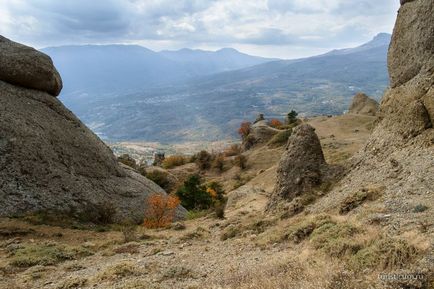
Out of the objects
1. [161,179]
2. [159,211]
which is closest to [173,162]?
[161,179]

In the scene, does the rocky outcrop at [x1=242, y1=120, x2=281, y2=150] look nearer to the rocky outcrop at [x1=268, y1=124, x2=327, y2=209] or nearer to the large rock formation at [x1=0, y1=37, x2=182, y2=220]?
the large rock formation at [x1=0, y1=37, x2=182, y2=220]

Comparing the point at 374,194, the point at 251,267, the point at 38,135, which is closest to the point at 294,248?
the point at 251,267

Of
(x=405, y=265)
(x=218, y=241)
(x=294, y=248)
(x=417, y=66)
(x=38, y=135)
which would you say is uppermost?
(x=417, y=66)

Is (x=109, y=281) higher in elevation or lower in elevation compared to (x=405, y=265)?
lower

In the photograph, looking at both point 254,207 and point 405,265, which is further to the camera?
point 254,207

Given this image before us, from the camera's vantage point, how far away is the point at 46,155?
33125 millimetres

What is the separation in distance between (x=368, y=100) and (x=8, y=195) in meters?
91.2

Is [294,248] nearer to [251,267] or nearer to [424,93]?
[251,267]

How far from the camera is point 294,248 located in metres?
16.6

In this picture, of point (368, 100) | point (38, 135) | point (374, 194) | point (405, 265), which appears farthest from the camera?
point (368, 100)

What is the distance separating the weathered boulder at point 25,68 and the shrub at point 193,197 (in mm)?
19615

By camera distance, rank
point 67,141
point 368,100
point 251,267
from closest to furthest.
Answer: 1. point 251,267
2. point 67,141
3. point 368,100

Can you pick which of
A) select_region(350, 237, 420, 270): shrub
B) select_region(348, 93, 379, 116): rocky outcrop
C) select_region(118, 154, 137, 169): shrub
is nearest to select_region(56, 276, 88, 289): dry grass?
→ select_region(350, 237, 420, 270): shrub

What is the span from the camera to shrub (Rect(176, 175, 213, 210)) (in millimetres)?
50656
